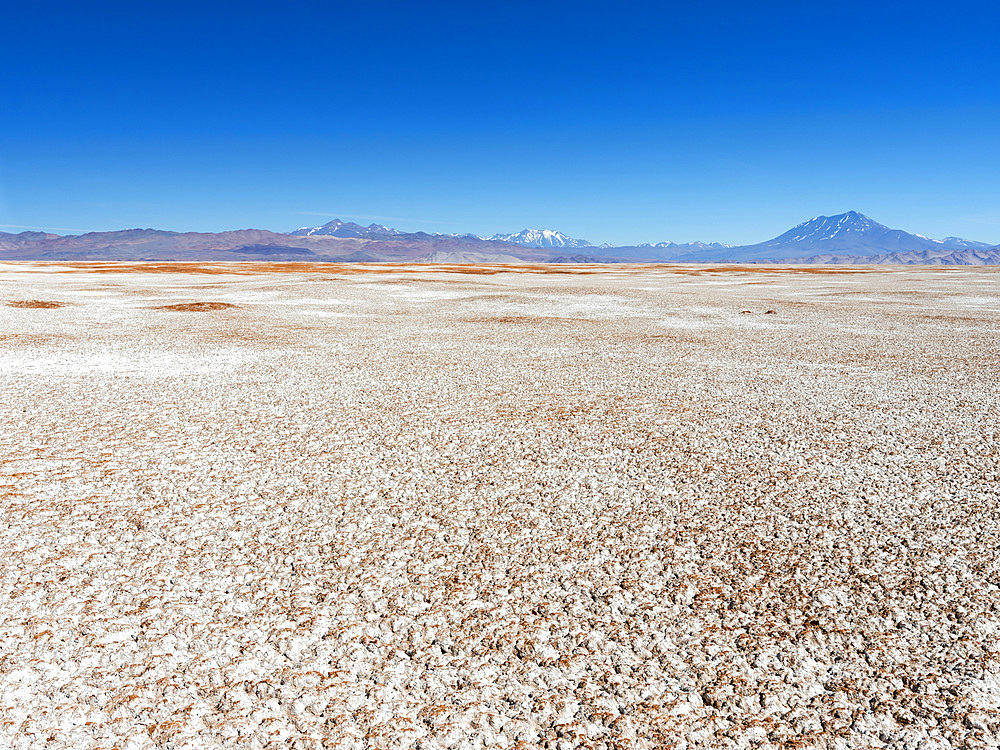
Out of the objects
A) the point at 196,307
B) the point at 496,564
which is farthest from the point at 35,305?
the point at 496,564

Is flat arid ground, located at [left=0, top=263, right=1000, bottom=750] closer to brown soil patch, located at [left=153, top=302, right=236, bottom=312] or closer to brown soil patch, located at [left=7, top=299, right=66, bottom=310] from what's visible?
brown soil patch, located at [left=153, top=302, right=236, bottom=312]

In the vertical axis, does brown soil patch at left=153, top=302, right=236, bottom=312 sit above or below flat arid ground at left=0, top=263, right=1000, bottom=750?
above

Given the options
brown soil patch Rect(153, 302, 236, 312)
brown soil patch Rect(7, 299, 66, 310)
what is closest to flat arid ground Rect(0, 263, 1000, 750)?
brown soil patch Rect(153, 302, 236, 312)

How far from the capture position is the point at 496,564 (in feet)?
12.8

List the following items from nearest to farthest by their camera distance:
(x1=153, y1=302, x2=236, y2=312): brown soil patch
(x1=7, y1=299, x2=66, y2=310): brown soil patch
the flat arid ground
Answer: the flat arid ground
(x1=7, y1=299, x2=66, y2=310): brown soil patch
(x1=153, y1=302, x2=236, y2=312): brown soil patch

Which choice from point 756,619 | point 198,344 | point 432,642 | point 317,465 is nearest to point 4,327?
point 198,344

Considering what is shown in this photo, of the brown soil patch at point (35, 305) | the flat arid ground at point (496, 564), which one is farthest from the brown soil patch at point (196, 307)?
the flat arid ground at point (496, 564)

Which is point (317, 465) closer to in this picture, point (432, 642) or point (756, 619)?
point (432, 642)

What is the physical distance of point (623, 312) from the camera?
2006cm

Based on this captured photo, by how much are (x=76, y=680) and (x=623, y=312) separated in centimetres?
1835

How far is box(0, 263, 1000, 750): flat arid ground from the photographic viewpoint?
2.73 metres

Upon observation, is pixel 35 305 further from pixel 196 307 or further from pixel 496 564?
pixel 496 564

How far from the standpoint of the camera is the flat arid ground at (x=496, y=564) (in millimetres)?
2727

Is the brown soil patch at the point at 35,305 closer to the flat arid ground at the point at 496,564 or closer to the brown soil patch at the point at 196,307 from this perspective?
the brown soil patch at the point at 196,307
